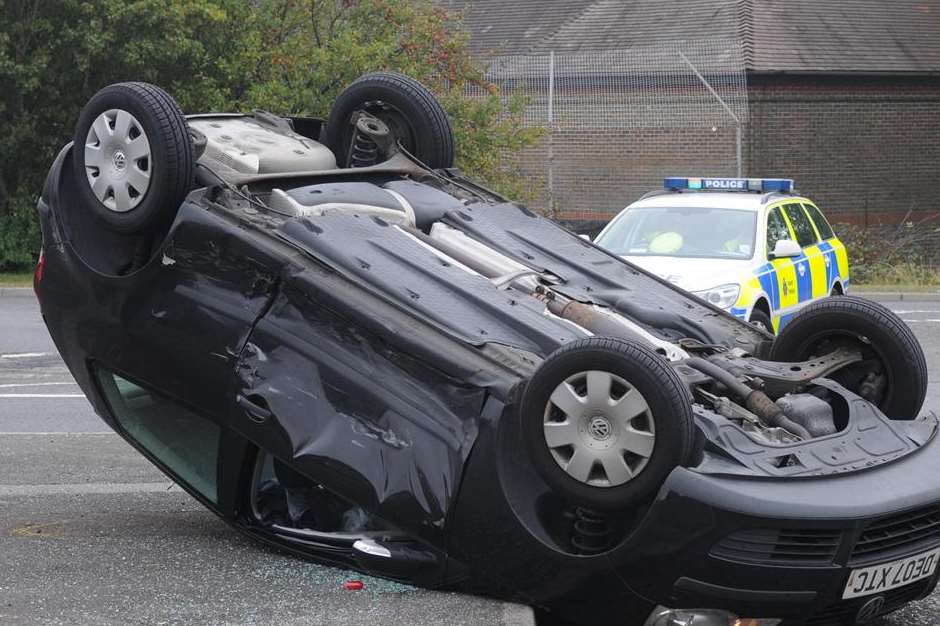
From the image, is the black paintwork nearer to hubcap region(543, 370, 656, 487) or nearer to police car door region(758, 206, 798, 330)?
hubcap region(543, 370, 656, 487)

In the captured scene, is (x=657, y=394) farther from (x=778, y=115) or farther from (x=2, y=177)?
(x=778, y=115)

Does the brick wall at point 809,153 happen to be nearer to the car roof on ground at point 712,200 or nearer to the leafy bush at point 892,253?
the leafy bush at point 892,253

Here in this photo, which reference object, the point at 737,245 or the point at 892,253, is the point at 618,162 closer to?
the point at 892,253

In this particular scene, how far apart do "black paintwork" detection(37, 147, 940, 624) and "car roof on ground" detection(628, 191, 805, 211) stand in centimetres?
660

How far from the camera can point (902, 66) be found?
1148 inches

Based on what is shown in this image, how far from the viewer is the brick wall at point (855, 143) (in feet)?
90.8

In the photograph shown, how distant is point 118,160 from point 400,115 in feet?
5.51

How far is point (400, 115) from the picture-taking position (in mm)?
6582

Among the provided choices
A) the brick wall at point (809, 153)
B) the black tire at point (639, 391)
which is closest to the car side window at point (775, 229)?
the black tire at point (639, 391)

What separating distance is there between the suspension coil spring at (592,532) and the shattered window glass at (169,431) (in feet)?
5.32

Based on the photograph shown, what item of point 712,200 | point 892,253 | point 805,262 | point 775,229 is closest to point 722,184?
point 712,200

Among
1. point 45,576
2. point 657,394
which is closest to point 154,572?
point 45,576

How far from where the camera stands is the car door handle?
193 inches

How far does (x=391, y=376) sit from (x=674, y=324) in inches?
55.8
